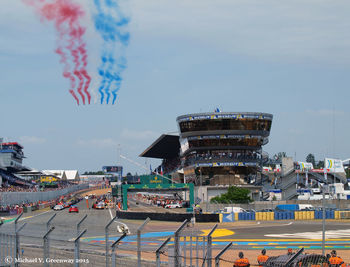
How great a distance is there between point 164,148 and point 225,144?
4722 cm

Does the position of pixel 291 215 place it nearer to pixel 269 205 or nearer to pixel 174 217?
pixel 174 217

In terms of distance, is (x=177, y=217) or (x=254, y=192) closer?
(x=177, y=217)

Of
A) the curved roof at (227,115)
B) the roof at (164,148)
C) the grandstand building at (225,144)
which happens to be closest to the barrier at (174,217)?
the grandstand building at (225,144)

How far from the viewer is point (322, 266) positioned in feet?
55.8

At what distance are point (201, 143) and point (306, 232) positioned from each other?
Answer: 52.6 metres

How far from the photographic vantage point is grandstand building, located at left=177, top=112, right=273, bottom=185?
9206 centimetres

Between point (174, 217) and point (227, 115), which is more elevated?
point (227, 115)

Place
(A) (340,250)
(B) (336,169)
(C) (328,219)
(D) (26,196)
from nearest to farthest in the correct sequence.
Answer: (A) (340,250), (C) (328,219), (D) (26,196), (B) (336,169)

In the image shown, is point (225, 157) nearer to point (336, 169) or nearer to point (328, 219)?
point (336, 169)

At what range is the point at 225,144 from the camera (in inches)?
3723

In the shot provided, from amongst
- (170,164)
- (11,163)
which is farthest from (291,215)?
(11,163)

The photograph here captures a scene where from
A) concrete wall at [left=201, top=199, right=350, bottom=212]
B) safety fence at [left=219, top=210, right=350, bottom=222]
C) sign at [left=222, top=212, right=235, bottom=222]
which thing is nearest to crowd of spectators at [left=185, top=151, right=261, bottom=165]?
concrete wall at [left=201, top=199, right=350, bottom=212]

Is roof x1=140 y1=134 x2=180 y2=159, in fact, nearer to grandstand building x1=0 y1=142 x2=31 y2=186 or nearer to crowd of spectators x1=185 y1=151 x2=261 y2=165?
crowd of spectators x1=185 y1=151 x2=261 y2=165

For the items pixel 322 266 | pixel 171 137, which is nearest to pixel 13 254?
pixel 322 266
